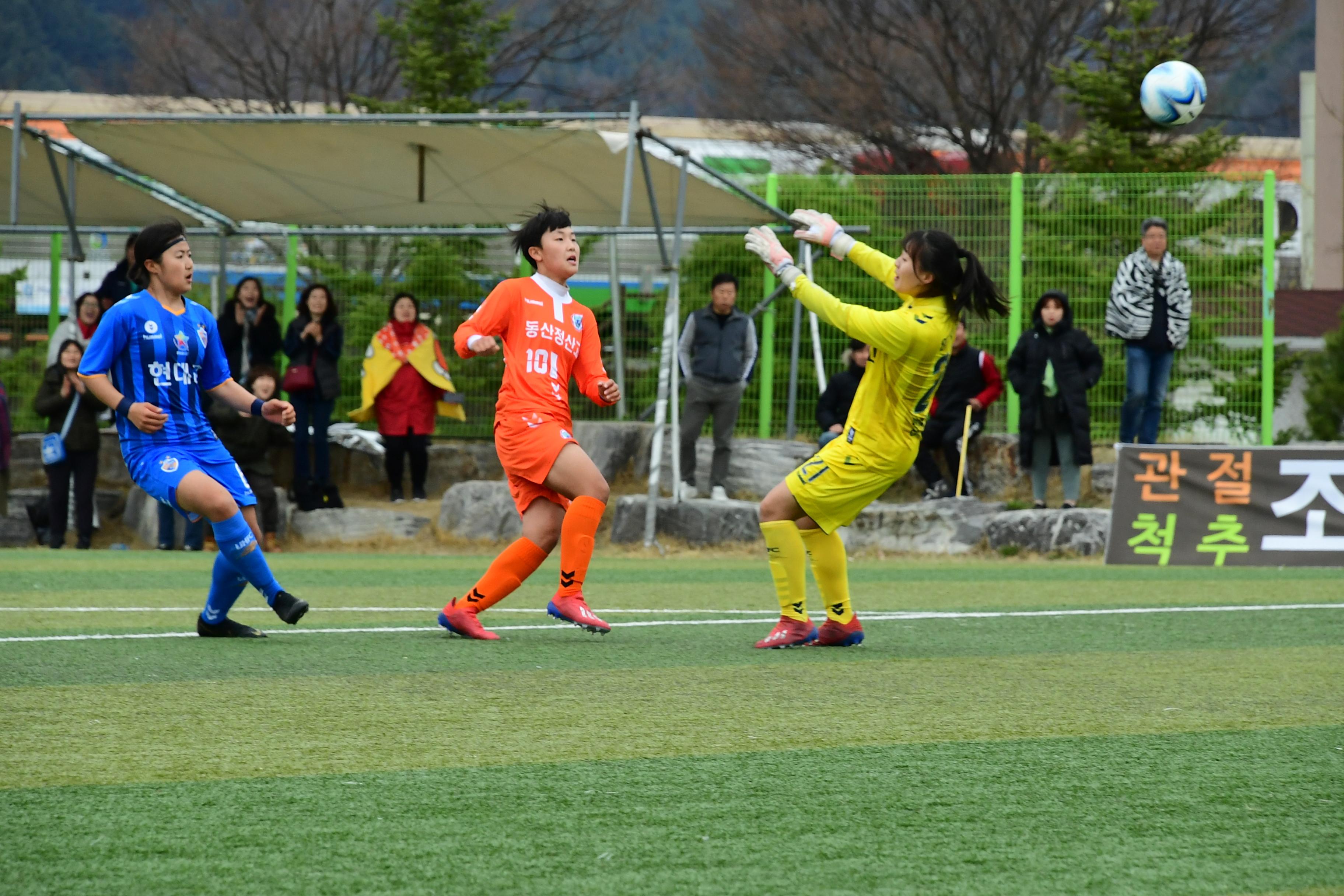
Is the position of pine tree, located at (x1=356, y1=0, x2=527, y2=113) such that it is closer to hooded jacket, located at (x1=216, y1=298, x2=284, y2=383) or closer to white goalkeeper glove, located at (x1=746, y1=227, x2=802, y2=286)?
hooded jacket, located at (x1=216, y1=298, x2=284, y2=383)

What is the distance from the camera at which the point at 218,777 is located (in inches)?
148

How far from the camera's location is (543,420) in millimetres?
6633

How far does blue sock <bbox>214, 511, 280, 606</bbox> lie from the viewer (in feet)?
20.9

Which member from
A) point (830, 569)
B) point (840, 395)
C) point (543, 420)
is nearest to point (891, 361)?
point (830, 569)

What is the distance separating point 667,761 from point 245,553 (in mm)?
3008

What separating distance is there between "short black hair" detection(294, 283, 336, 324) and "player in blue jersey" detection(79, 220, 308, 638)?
8.20m

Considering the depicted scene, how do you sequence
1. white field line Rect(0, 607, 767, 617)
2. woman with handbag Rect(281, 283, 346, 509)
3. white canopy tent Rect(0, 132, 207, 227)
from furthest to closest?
1. white canopy tent Rect(0, 132, 207, 227)
2. woman with handbag Rect(281, 283, 346, 509)
3. white field line Rect(0, 607, 767, 617)

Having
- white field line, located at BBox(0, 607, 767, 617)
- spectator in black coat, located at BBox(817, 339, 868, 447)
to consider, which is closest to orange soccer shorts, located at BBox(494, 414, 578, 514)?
white field line, located at BBox(0, 607, 767, 617)

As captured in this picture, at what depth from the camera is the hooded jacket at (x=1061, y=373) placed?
13.5 metres

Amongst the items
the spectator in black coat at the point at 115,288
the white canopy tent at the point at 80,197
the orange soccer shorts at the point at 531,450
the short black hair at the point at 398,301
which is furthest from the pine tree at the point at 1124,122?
the orange soccer shorts at the point at 531,450

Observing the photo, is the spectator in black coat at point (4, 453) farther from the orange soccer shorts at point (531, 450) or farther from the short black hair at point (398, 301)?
the orange soccer shorts at point (531, 450)

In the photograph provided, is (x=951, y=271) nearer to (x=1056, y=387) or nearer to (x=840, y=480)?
(x=840, y=480)

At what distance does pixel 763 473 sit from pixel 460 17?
17511 millimetres

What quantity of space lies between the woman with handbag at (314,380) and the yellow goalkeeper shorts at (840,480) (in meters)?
8.98
